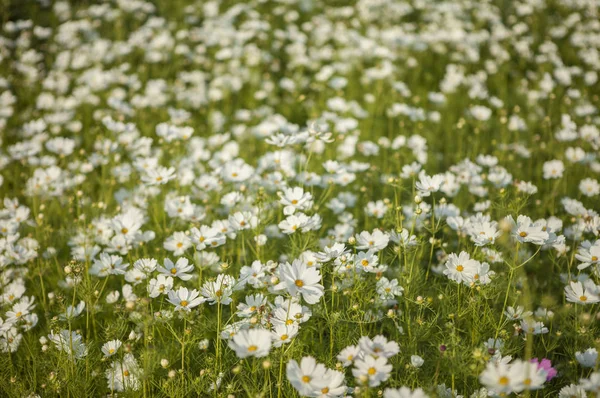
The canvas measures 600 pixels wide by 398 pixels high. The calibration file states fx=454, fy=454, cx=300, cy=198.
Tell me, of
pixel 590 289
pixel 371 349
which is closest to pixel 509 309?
pixel 590 289

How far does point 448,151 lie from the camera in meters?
3.65

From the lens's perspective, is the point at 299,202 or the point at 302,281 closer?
the point at 302,281

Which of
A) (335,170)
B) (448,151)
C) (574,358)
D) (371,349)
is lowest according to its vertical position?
(448,151)

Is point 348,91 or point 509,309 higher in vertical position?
point 509,309

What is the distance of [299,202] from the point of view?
2174mm

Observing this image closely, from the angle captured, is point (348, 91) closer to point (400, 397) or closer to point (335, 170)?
point (335, 170)

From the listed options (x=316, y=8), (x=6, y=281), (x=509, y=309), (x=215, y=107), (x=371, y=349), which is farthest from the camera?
(x=316, y=8)

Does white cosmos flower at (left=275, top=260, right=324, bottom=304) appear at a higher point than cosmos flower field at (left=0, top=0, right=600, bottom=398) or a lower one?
higher

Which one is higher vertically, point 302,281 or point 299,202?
point 302,281

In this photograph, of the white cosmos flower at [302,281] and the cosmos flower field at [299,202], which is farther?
the cosmos flower field at [299,202]

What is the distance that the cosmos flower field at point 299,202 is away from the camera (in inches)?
68.0

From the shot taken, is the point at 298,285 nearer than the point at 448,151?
Yes

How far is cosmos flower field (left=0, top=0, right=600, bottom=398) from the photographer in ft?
5.67

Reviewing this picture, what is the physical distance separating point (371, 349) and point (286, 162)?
4.82 ft
